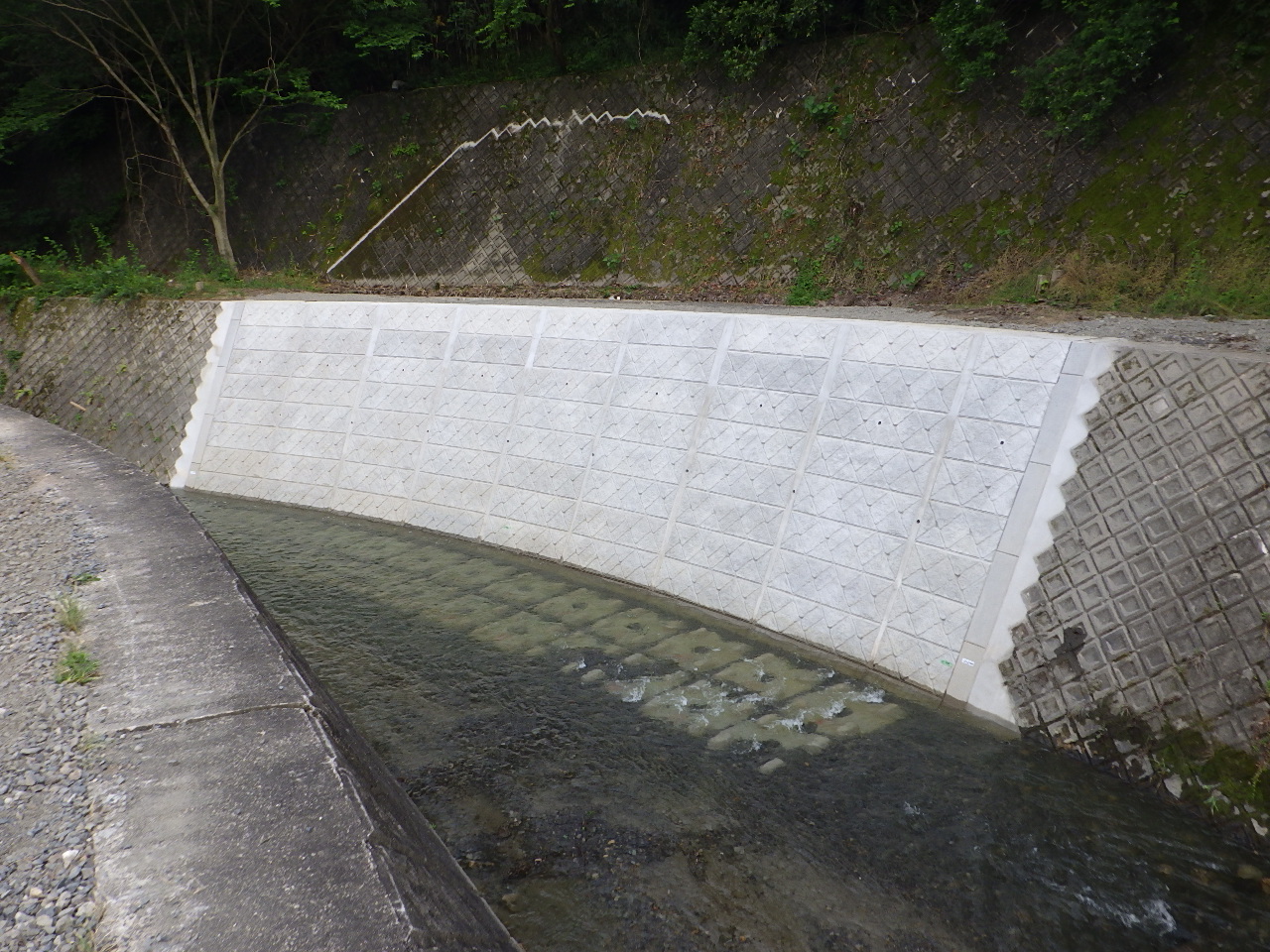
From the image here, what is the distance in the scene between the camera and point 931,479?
8.36m

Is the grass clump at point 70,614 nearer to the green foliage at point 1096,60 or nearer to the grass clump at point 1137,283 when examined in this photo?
the grass clump at point 1137,283

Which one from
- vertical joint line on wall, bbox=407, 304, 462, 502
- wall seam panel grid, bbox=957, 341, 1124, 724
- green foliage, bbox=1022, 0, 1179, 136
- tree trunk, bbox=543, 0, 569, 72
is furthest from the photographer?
tree trunk, bbox=543, 0, 569, 72

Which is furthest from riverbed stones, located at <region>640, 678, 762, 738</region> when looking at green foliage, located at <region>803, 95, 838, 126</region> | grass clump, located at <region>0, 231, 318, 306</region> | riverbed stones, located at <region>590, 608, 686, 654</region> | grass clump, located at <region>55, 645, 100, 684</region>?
grass clump, located at <region>0, 231, 318, 306</region>

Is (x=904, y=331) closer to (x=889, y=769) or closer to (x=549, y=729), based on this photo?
(x=889, y=769)

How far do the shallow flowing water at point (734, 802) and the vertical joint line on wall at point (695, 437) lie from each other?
95 centimetres

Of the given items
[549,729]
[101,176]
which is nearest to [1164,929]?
[549,729]

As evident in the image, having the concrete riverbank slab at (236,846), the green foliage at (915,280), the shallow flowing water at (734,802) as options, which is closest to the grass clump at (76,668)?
the concrete riverbank slab at (236,846)

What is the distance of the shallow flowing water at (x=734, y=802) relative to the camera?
5098 millimetres

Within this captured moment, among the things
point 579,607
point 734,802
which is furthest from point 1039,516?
point 579,607

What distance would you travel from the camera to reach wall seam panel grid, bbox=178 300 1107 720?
800 cm

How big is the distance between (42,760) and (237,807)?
1.04m

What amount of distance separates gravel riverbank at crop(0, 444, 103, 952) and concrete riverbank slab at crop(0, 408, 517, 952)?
8 cm

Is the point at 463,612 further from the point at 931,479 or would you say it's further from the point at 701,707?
the point at 931,479

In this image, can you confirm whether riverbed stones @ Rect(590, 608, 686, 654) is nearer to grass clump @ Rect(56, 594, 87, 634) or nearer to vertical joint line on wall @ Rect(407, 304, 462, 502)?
vertical joint line on wall @ Rect(407, 304, 462, 502)
